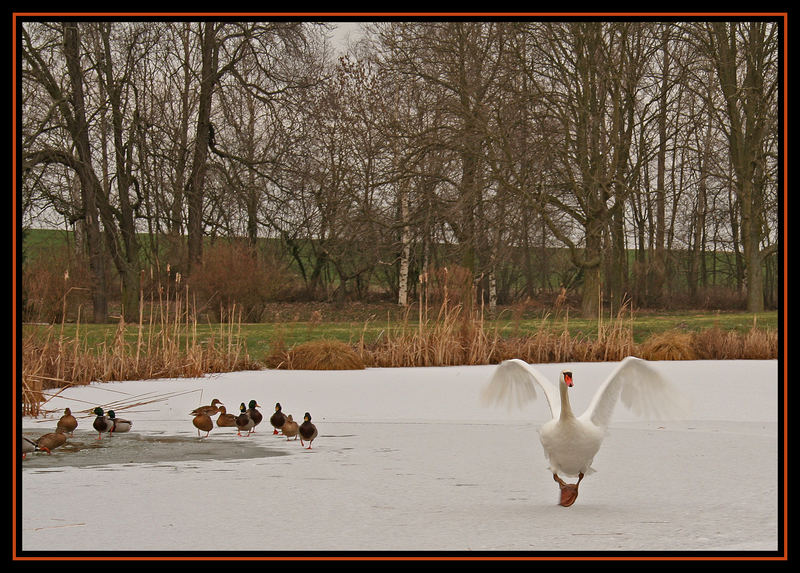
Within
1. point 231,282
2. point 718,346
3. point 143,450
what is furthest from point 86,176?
point 143,450

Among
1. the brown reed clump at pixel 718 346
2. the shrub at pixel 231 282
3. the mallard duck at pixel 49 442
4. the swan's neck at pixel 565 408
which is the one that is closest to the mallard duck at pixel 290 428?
the mallard duck at pixel 49 442

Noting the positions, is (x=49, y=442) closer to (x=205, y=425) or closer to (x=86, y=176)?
(x=205, y=425)

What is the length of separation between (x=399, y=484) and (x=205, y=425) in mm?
2710

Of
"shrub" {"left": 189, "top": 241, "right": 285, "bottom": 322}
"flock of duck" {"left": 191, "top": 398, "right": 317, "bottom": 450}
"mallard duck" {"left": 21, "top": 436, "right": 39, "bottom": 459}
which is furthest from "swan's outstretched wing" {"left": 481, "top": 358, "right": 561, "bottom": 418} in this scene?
"shrub" {"left": 189, "top": 241, "right": 285, "bottom": 322}

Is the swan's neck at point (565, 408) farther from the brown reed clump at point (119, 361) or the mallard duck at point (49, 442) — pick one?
the brown reed clump at point (119, 361)

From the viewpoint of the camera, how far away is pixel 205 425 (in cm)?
806

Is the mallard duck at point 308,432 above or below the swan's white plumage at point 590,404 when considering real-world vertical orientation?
below

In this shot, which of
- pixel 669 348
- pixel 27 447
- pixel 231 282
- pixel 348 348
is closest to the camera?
pixel 27 447

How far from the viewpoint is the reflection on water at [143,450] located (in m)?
6.79

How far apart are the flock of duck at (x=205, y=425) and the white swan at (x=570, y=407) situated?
1833mm

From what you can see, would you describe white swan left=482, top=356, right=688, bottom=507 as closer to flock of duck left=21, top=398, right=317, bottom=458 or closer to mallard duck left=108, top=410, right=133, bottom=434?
flock of duck left=21, top=398, right=317, bottom=458

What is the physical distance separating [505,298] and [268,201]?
10.1 meters

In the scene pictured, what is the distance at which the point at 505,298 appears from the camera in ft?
105

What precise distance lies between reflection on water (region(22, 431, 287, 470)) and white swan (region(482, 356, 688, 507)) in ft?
6.65
